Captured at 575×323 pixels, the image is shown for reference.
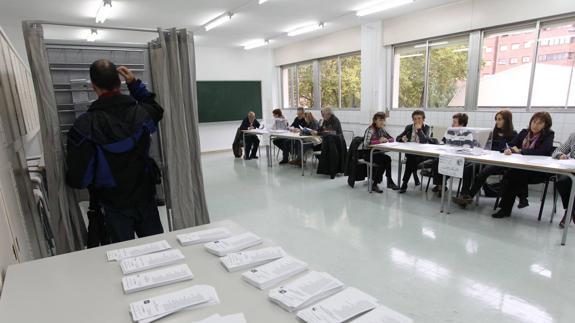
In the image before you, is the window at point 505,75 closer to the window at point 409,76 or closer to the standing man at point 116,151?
the window at point 409,76

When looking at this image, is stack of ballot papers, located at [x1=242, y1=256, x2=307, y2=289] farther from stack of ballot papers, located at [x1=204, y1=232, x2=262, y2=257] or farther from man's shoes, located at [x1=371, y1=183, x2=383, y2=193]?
man's shoes, located at [x1=371, y1=183, x2=383, y2=193]

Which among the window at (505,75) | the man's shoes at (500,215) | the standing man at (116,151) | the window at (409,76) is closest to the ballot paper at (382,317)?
the standing man at (116,151)

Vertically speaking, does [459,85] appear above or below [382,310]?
above

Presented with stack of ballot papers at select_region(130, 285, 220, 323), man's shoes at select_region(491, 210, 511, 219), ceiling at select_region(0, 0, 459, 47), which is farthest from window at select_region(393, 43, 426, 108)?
stack of ballot papers at select_region(130, 285, 220, 323)

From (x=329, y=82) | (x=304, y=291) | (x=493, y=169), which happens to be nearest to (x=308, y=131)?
(x=329, y=82)

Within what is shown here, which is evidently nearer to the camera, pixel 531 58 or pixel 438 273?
pixel 438 273

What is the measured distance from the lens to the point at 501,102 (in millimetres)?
5203

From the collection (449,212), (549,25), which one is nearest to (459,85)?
(549,25)

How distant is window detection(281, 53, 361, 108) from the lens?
25.1 ft

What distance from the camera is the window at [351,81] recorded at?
7.48 m

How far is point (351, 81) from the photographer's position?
302 inches

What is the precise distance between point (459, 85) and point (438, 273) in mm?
4278

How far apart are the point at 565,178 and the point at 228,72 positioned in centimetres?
798

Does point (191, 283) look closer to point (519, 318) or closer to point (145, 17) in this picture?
point (519, 318)
